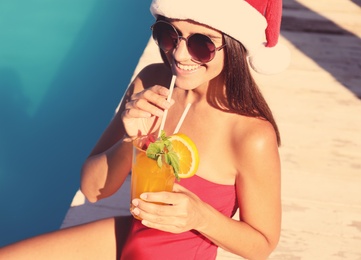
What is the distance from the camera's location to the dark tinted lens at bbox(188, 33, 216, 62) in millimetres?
2141

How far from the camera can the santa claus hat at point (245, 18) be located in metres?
2.13

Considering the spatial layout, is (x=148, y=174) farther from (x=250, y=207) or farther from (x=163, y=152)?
(x=250, y=207)

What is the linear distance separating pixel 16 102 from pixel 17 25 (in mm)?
1363

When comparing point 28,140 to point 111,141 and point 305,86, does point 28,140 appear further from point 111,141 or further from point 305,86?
point 111,141

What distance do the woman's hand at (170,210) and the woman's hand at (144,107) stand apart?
294mm

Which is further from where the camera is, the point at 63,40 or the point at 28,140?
the point at 63,40

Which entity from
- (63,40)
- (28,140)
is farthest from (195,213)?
(63,40)

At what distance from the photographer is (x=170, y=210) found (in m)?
2.06

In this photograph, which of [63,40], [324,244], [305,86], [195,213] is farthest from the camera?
[63,40]

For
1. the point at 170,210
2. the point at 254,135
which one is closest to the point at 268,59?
the point at 254,135

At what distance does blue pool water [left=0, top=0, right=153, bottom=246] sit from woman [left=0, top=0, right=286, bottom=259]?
2592mm

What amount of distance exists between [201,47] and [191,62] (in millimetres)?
83

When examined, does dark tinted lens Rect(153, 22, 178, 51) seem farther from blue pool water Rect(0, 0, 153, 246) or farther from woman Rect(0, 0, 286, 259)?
blue pool water Rect(0, 0, 153, 246)

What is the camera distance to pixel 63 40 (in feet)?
23.5
